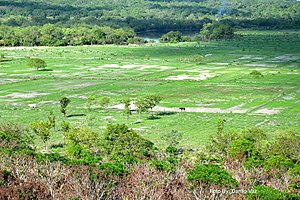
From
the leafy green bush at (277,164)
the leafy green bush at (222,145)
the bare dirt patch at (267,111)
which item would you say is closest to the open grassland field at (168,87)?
the bare dirt patch at (267,111)

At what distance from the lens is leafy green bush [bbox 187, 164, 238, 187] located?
25.8 m

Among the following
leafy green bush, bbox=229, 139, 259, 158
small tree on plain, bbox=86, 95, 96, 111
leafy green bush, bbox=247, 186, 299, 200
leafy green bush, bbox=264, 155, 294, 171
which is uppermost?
leafy green bush, bbox=247, 186, 299, 200

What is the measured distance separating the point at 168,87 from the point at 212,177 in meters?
52.7

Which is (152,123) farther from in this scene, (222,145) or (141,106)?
(222,145)

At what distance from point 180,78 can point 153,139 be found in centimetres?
4111

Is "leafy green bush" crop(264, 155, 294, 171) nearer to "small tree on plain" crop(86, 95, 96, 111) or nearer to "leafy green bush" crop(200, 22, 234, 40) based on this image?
"small tree on plain" crop(86, 95, 96, 111)

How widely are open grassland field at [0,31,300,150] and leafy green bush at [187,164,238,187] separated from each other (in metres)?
17.6

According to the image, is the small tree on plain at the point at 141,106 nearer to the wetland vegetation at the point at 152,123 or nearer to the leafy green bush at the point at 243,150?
the wetland vegetation at the point at 152,123

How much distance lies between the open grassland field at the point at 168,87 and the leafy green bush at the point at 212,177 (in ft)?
57.7

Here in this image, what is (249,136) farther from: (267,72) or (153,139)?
(267,72)

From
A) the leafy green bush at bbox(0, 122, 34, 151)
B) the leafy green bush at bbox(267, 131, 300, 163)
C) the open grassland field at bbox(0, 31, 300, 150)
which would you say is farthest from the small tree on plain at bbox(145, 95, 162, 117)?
the leafy green bush at bbox(267, 131, 300, 163)

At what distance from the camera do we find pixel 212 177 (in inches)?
1035

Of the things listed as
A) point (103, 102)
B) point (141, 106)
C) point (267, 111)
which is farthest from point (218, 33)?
point (141, 106)

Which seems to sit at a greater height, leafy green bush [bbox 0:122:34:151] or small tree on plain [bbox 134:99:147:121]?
leafy green bush [bbox 0:122:34:151]
